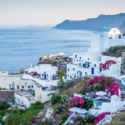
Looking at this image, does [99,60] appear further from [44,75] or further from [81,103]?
[81,103]

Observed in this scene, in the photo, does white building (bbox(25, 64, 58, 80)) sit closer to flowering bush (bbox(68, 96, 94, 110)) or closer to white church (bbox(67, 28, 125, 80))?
white church (bbox(67, 28, 125, 80))

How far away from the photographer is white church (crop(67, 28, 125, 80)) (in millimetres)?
17594

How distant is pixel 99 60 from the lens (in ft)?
65.3

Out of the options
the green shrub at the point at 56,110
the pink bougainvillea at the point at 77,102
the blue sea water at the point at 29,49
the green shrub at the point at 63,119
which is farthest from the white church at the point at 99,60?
the blue sea water at the point at 29,49

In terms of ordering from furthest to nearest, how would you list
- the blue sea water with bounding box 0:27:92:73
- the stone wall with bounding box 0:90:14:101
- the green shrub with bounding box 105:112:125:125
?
the blue sea water with bounding box 0:27:92:73 → the stone wall with bounding box 0:90:14:101 → the green shrub with bounding box 105:112:125:125

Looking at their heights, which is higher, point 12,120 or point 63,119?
point 63,119

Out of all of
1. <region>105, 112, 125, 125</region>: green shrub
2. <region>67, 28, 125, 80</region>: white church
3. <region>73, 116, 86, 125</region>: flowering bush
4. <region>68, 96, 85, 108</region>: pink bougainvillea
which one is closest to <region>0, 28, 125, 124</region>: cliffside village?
<region>67, 28, 125, 80</region>: white church

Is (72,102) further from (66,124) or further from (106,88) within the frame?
(106,88)

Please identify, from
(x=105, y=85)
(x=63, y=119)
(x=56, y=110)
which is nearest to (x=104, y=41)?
(x=105, y=85)

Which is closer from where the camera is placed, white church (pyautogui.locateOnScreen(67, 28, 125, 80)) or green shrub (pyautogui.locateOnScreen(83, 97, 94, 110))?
green shrub (pyautogui.locateOnScreen(83, 97, 94, 110))

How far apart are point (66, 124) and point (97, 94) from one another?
10.2 feet

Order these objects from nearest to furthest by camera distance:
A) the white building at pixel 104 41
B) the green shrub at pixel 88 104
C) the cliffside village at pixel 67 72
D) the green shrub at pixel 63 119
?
1. the green shrub at pixel 63 119
2. the green shrub at pixel 88 104
3. the cliffside village at pixel 67 72
4. the white building at pixel 104 41

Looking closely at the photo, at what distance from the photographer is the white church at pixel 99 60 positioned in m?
17.6

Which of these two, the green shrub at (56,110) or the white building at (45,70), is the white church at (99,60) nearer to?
the white building at (45,70)
